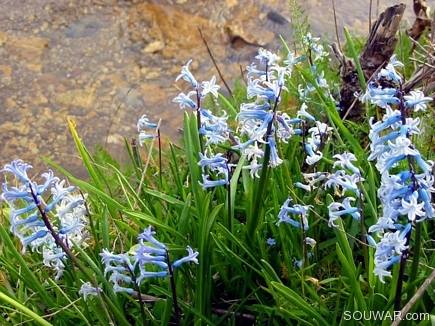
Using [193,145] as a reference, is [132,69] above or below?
below

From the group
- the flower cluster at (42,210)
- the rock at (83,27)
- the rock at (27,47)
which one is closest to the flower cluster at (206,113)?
the flower cluster at (42,210)

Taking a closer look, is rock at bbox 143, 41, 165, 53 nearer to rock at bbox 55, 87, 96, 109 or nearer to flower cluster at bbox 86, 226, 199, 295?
rock at bbox 55, 87, 96, 109

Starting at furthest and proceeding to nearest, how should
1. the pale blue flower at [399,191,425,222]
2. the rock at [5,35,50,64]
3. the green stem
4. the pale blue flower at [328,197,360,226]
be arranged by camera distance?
the rock at [5,35,50,64]
the pale blue flower at [328,197,360,226]
the green stem
the pale blue flower at [399,191,425,222]

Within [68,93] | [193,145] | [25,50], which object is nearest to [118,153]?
[68,93]

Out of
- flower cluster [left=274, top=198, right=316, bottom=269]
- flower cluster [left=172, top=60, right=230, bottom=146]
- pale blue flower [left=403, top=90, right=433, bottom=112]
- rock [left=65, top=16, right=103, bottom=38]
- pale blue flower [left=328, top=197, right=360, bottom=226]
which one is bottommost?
rock [left=65, top=16, right=103, bottom=38]

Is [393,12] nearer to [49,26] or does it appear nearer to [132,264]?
[132,264]

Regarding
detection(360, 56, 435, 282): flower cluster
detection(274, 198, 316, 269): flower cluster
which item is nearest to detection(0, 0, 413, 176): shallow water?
detection(274, 198, 316, 269): flower cluster

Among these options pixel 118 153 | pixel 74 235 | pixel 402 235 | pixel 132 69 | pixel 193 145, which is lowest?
pixel 118 153

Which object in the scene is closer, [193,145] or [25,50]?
[193,145]

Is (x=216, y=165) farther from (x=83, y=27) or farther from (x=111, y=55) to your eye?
(x=83, y=27)
